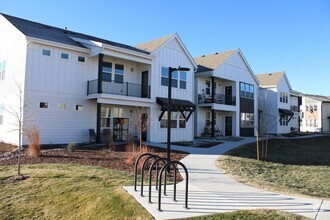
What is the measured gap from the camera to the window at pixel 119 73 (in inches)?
818

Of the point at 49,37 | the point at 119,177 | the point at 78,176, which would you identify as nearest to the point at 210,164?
the point at 119,177

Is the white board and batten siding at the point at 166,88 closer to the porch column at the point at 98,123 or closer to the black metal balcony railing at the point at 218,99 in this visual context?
A: the black metal balcony railing at the point at 218,99

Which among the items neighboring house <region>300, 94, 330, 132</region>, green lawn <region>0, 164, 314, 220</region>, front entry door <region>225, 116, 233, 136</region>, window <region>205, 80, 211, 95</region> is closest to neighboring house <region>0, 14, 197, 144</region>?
window <region>205, 80, 211, 95</region>

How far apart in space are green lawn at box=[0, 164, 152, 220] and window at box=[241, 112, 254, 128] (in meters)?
24.3

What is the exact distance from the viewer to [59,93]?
17.6m

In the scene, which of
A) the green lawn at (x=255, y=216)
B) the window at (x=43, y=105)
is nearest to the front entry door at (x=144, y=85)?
the window at (x=43, y=105)

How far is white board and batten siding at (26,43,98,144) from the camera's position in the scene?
16.6 metres

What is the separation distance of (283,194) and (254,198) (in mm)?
1056

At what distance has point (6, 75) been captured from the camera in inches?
742

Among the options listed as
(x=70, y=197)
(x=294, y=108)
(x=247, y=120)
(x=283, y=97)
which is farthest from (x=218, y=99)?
(x=70, y=197)

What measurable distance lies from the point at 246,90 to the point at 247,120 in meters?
3.52

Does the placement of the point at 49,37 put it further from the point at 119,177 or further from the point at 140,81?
the point at 119,177

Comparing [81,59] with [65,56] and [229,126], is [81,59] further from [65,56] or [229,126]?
[229,126]

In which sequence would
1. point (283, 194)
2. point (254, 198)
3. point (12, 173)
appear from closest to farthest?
point (254, 198) < point (283, 194) < point (12, 173)
